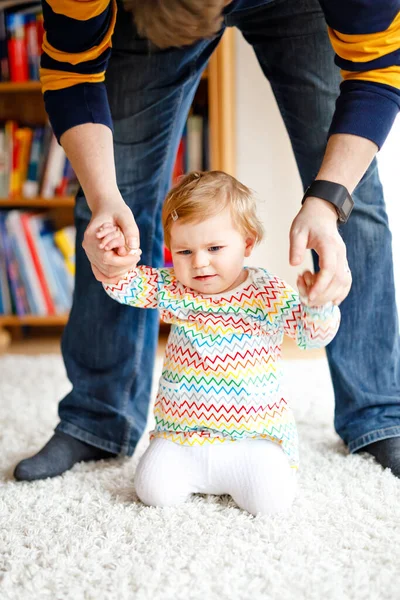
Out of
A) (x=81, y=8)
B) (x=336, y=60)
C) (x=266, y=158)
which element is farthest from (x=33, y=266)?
(x=336, y=60)

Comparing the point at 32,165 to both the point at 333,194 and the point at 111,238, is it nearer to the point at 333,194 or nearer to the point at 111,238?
the point at 111,238

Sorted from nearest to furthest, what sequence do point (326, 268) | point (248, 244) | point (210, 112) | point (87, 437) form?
point (326, 268) < point (248, 244) < point (87, 437) < point (210, 112)

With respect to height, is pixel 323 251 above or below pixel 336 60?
below

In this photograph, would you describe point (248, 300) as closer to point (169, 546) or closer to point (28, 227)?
point (169, 546)

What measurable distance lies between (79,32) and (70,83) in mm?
78

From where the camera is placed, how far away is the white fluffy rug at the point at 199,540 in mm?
796

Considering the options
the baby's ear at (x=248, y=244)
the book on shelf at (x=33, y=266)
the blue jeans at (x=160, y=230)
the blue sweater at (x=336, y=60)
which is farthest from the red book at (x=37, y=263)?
the baby's ear at (x=248, y=244)

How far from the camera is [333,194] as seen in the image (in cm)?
91

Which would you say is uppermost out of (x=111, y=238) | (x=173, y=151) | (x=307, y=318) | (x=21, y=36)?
(x=21, y=36)

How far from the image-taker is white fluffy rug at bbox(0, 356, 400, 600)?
2.61 feet

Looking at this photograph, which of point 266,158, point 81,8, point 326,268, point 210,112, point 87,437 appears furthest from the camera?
point 266,158

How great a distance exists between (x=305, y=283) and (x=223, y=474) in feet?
1.02

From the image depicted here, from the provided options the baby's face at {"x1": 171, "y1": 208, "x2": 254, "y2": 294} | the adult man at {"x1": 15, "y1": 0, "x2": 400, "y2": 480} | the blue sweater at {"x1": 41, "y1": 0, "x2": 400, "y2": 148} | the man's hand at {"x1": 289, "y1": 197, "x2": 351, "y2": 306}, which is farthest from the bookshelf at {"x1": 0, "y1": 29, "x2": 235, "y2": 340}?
the man's hand at {"x1": 289, "y1": 197, "x2": 351, "y2": 306}

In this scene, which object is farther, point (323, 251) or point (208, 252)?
point (208, 252)
